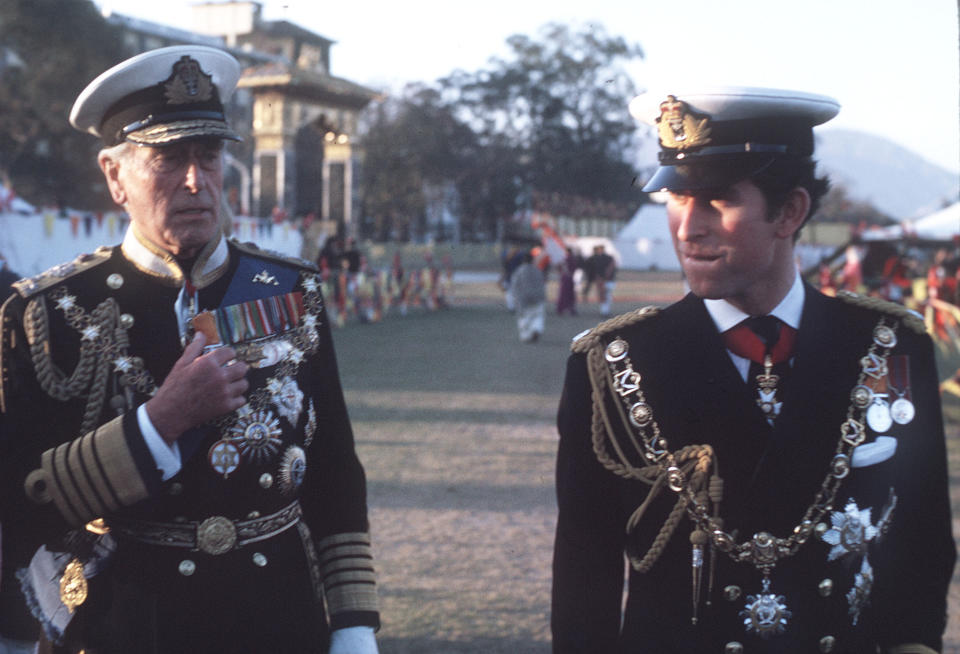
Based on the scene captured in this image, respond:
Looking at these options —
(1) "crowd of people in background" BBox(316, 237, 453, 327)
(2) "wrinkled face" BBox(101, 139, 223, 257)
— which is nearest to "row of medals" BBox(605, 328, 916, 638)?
(2) "wrinkled face" BBox(101, 139, 223, 257)

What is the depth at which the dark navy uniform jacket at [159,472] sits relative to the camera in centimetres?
216

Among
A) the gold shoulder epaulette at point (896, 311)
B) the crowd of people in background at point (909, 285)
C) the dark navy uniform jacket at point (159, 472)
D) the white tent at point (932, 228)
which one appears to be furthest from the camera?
the white tent at point (932, 228)

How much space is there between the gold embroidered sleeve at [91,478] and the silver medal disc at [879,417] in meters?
1.50

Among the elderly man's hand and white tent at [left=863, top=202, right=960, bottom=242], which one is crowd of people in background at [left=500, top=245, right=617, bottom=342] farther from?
the elderly man's hand

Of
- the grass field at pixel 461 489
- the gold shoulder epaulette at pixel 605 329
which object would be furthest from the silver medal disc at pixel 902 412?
the grass field at pixel 461 489

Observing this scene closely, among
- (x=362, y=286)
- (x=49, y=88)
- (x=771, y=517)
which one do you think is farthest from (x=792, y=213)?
(x=49, y=88)

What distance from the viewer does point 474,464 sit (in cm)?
801

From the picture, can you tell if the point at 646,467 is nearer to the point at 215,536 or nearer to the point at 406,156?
the point at 215,536

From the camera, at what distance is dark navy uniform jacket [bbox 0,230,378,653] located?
7.09 ft

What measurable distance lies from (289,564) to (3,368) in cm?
75

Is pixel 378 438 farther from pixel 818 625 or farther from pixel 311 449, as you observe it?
pixel 818 625

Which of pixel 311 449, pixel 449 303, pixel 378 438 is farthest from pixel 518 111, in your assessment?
pixel 311 449

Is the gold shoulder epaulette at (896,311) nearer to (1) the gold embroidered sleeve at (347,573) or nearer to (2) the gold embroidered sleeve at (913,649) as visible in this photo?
(2) the gold embroidered sleeve at (913,649)

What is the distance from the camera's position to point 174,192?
2.33 m
